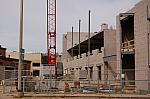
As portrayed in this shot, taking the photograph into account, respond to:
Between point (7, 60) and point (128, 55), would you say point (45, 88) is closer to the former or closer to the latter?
point (128, 55)

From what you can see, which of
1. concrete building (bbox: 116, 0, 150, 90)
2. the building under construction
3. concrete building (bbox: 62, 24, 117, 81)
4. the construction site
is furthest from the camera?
concrete building (bbox: 62, 24, 117, 81)

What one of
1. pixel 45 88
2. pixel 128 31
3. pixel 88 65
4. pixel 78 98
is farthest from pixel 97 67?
pixel 78 98

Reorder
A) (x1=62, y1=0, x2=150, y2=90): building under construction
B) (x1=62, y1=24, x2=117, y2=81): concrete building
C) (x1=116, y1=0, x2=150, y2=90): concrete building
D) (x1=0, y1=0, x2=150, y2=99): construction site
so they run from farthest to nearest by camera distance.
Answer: (x1=62, y1=24, x2=117, y2=81): concrete building, (x1=62, y1=0, x2=150, y2=90): building under construction, (x1=116, y1=0, x2=150, y2=90): concrete building, (x1=0, y1=0, x2=150, y2=99): construction site

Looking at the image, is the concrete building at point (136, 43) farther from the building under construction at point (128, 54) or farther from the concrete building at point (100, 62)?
the concrete building at point (100, 62)

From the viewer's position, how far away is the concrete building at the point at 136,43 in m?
36.7

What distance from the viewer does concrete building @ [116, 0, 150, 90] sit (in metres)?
36.7

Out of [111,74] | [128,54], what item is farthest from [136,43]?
Answer: [111,74]

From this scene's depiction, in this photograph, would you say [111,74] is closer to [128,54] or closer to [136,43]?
[128,54]

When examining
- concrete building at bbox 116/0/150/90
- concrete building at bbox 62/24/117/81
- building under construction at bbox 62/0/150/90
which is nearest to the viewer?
concrete building at bbox 116/0/150/90

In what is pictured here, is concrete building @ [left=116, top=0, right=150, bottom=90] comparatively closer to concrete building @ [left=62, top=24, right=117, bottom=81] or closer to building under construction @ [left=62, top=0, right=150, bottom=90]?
building under construction @ [left=62, top=0, right=150, bottom=90]

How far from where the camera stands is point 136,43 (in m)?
40.2

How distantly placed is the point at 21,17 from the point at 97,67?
1388 inches

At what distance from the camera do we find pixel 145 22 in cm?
Answer: 3731

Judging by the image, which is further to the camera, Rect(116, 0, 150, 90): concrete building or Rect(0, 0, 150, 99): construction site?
Rect(116, 0, 150, 90): concrete building
